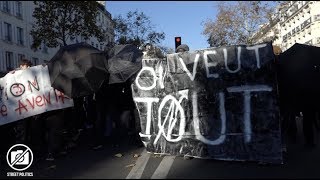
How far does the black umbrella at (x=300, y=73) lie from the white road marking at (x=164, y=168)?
2.30 m

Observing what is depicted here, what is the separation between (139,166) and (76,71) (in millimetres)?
2082

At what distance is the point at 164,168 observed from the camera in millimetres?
7008

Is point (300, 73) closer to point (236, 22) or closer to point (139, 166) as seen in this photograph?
point (139, 166)

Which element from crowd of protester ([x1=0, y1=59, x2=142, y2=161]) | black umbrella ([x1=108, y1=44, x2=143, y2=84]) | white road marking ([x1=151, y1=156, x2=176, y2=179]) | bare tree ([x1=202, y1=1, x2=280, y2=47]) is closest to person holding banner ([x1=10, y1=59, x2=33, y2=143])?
crowd of protester ([x1=0, y1=59, x2=142, y2=161])

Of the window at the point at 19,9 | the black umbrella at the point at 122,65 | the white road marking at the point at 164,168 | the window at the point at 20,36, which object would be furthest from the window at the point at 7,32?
the white road marking at the point at 164,168

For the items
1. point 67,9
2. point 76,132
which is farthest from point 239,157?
point 67,9

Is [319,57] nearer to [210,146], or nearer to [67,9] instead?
[210,146]

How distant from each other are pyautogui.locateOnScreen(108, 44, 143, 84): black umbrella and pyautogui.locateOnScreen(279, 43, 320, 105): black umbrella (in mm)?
2556

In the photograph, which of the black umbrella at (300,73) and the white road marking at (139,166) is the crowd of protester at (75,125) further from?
the black umbrella at (300,73)

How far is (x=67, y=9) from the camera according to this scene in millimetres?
33438

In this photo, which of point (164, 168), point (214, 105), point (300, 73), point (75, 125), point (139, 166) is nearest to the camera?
point (164, 168)

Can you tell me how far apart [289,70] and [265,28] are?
32705mm

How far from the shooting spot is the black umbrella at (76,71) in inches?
319

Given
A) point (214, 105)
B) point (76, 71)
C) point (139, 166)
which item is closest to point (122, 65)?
point (76, 71)
